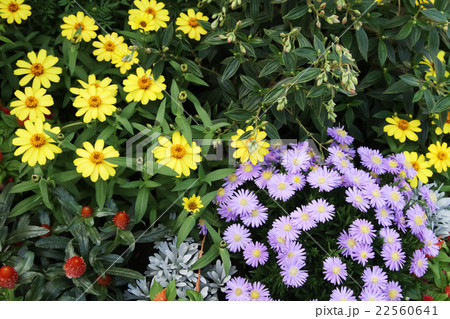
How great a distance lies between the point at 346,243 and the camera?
1.45 m

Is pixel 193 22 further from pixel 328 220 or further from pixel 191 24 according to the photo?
pixel 328 220

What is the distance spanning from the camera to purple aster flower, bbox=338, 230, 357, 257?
4.72 feet

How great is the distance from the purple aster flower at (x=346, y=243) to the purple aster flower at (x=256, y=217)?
245mm

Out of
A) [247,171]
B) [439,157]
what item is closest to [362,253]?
[247,171]

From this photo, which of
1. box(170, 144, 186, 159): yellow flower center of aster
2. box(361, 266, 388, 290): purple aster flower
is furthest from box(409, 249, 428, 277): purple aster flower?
box(170, 144, 186, 159): yellow flower center of aster

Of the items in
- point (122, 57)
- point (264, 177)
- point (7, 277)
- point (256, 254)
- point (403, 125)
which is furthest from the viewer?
point (403, 125)

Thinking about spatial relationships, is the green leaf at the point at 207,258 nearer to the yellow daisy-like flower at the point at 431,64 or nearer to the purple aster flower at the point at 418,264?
the purple aster flower at the point at 418,264

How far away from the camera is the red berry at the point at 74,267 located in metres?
1.39

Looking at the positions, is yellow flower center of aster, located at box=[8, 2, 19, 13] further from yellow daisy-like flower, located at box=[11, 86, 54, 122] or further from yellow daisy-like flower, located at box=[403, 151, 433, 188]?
yellow daisy-like flower, located at box=[403, 151, 433, 188]

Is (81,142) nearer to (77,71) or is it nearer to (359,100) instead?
(77,71)

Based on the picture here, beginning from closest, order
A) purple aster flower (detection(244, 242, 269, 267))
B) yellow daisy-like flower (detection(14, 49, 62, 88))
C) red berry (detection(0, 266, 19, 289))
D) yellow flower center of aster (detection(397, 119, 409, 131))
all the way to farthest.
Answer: red berry (detection(0, 266, 19, 289)), purple aster flower (detection(244, 242, 269, 267)), yellow daisy-like flower (detection(14, 49, 62, 88)), yellow flower center of aster (detection(397, 119, 409, 131))

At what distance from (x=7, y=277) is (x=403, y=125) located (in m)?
1.47

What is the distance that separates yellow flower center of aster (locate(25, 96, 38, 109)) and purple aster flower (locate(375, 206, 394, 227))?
1.20 meters

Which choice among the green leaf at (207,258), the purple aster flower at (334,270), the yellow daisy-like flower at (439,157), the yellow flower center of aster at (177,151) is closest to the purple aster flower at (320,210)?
the purple aster flower at (334,270)
